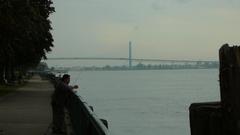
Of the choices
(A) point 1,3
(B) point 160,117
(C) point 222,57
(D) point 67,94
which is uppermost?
(A) point 1,3

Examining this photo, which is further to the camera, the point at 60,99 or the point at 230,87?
the point at 60,99

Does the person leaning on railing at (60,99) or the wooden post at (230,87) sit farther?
the person leaning on railing at (60,99)

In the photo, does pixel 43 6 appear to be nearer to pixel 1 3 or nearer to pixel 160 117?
pixel 160 117

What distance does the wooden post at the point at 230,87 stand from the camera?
6332mm

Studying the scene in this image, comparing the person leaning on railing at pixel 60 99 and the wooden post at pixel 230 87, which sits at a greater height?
the wooden post at pixel 230 87

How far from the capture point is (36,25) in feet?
104

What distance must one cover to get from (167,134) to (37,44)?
20610mm

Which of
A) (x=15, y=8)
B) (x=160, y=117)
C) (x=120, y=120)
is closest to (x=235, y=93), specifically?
(x=15, y=8)

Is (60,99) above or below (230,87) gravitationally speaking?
below

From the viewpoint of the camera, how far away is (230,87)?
6430 mm

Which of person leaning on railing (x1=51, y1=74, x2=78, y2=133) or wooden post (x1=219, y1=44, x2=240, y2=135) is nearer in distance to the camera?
wooden post (x1=219, y1=44, x2=240, y2=135)

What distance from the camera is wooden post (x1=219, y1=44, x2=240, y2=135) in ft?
20.8

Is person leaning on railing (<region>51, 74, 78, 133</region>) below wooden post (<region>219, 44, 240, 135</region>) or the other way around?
below

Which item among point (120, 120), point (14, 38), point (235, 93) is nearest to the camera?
point (235, 93)
